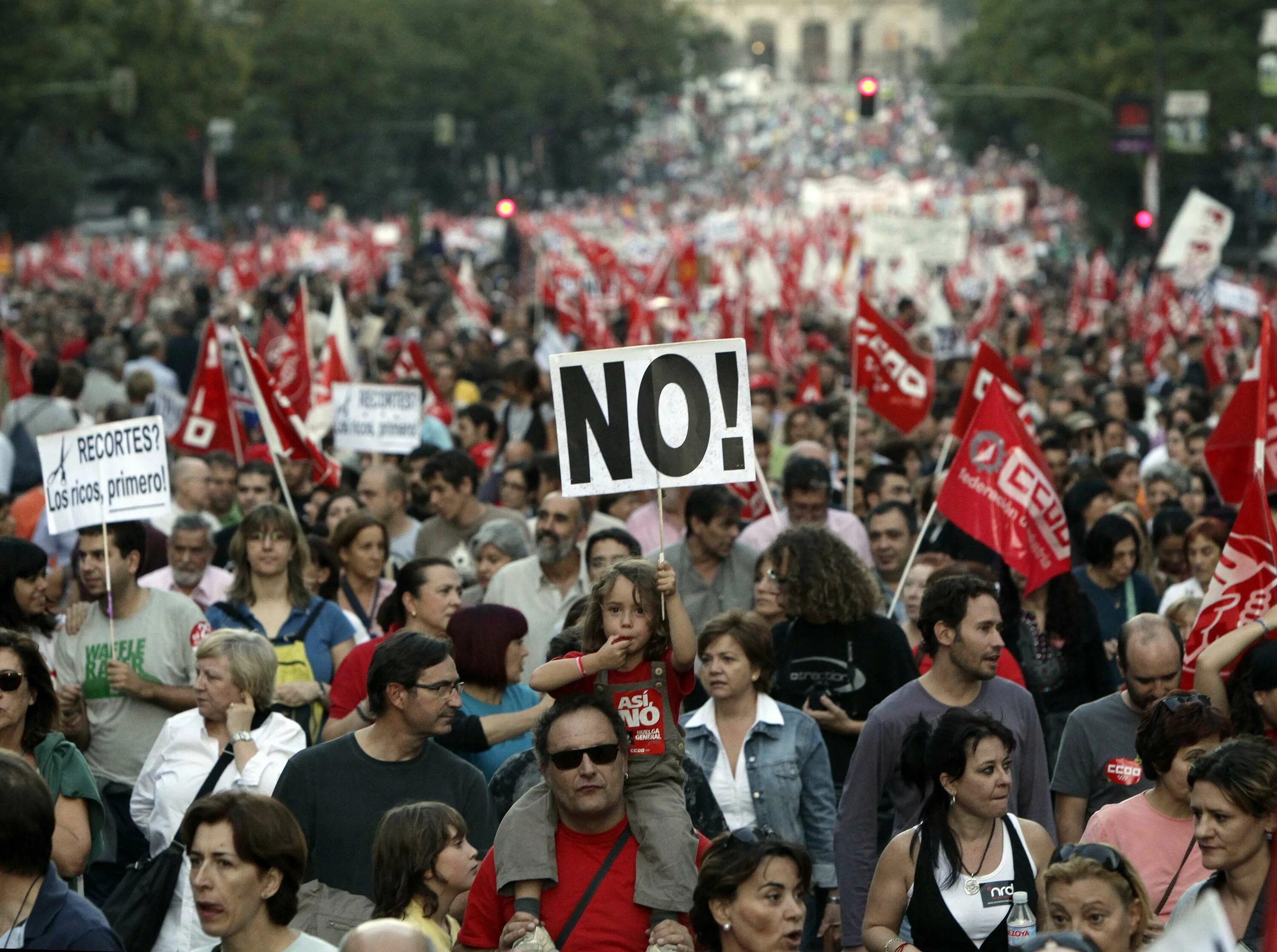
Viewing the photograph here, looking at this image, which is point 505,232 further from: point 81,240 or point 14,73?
point 81,240

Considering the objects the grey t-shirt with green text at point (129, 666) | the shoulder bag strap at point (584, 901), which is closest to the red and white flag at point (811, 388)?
the grey t-shirt with green text at point (129, 666)

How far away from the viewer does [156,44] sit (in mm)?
54594

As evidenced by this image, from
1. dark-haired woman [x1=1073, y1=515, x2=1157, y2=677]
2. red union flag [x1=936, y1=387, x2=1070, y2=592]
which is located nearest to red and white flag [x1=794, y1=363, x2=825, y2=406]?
red union flag [x1=936, y1=387, x2=1070, y2=592]

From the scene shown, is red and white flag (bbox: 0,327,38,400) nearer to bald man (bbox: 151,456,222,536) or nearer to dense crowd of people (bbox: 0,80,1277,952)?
dense crowd of people (bbox: 0,80,1277,952)

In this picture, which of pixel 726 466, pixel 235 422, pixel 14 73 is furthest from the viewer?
pixel 14 73

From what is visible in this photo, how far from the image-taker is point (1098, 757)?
646 cm

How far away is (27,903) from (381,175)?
73.8 metres

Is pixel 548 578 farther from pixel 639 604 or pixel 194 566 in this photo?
pixel 639 604

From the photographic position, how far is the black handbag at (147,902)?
6.04 m

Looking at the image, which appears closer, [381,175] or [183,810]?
[183,810]

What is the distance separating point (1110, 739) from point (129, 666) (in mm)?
3164

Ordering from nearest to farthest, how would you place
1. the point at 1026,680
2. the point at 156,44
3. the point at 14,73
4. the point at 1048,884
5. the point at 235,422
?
the point at 1048,884, the point at 1026,680, the point at 235,422, the point at 14,73, the point at 156,44

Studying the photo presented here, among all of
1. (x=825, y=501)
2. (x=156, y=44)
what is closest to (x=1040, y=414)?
(x=825, y=501)

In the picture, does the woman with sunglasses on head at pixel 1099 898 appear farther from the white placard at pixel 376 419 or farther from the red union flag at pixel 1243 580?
the white placard at pixel 376 419
